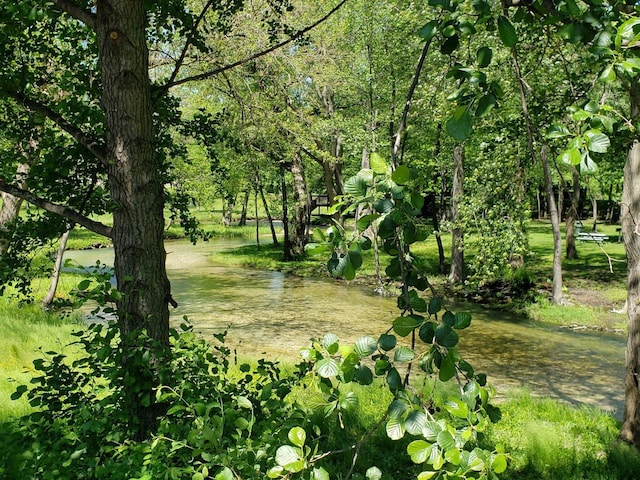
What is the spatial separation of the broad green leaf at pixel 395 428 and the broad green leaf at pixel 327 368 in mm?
210

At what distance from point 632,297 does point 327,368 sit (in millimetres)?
5981

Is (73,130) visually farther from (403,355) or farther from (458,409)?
(458,409)

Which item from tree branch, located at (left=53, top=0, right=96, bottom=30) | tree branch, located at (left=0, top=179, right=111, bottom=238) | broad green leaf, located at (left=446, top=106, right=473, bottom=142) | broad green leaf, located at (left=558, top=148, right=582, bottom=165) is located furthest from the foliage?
tree branch, located at (left=53, top=0, right=96, bottom=30)

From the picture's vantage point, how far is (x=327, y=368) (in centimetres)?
148

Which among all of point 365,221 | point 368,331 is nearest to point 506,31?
point 365,221

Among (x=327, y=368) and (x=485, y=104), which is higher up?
(x=485, y=104)

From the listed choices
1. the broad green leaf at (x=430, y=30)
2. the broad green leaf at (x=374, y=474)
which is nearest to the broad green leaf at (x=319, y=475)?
the broad green leaf at (x=374, y=474)

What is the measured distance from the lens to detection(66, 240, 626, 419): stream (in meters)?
10.6

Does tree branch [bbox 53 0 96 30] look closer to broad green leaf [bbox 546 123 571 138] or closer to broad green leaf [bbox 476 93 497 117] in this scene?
broad green leaf [bbox 476 93 497 117]

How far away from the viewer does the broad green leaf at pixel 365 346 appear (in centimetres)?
146

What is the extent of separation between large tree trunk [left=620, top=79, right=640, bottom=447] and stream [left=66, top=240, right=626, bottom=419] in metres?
2.68

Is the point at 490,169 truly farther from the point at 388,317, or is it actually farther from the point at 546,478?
the point at 388,317

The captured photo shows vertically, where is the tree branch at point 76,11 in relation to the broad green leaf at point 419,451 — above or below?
above

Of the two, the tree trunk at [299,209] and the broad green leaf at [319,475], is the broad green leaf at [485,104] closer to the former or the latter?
the broad green leaf at [319,475]
